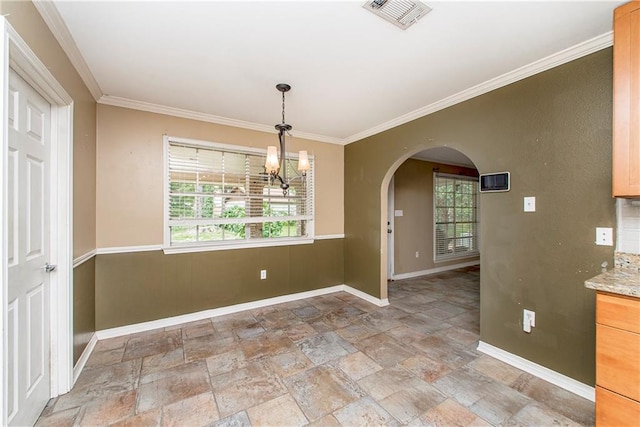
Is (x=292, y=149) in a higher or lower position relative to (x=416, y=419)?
higher

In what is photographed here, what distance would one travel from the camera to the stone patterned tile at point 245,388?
6.19 ft

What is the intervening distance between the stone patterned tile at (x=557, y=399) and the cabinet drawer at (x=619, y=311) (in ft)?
2.56

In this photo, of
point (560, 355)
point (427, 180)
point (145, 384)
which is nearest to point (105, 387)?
point (145, 384)

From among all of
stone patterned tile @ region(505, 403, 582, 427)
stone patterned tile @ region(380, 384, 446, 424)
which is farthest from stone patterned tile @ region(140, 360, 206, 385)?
stone patterned tile @ region(505, 403, 582, 427)

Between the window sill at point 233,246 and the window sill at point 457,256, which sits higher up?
the window sill at point 233,246

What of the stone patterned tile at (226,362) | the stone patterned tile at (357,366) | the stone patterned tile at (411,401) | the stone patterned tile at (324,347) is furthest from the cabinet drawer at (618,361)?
the stone patterned tile at (226,362)

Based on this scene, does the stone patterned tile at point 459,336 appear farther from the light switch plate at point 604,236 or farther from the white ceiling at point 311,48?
the white ceiling at point 311,48

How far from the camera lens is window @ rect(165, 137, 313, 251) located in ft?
10.7

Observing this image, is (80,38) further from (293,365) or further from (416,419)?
(416,419)

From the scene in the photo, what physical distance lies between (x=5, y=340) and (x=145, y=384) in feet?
3.67

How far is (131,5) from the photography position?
1.59 meters

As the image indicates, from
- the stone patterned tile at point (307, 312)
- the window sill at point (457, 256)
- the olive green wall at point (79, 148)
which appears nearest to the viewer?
the olive green wall at point (79, 148)

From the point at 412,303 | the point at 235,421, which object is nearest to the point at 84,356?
the point at 235,421

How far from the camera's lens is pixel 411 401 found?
190 centimetres
